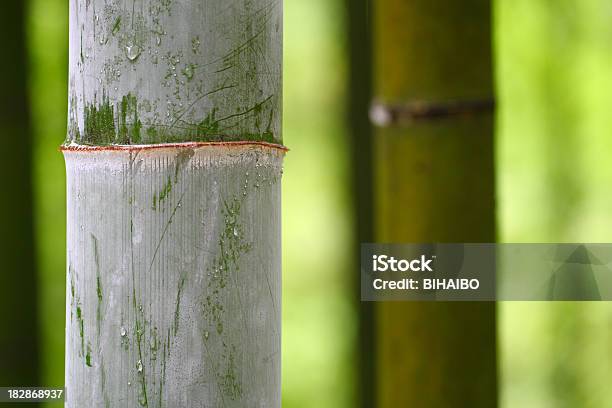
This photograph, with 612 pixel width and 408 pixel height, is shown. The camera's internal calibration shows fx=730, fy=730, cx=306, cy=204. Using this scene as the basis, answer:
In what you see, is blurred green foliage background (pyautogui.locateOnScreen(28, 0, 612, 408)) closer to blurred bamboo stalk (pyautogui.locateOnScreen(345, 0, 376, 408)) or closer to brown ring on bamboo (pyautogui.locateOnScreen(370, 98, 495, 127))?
blurred bamboo stalk (pyautogui.locateOnScreen(345, 0, 376, 408))

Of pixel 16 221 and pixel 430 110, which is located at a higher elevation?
pixel 430 110

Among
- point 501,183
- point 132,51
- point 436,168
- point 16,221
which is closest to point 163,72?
point 132,51

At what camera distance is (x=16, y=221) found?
1653 millimetres

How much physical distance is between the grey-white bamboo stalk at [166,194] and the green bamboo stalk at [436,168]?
317 millimetres

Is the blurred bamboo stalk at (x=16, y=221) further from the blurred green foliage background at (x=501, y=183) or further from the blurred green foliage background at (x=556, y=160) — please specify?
the blurred green foliage background at (x=556, y=160)

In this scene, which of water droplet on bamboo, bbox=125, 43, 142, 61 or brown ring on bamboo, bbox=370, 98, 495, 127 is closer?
water droplet on bamboo, bbox=125, 43, 142, 61

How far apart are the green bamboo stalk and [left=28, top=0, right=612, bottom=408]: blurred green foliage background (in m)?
0.64

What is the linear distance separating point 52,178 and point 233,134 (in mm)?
1271

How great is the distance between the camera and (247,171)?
1.68 ft

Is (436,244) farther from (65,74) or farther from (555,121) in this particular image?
(65,74)

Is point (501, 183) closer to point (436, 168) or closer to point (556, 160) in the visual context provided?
point (556, 160)

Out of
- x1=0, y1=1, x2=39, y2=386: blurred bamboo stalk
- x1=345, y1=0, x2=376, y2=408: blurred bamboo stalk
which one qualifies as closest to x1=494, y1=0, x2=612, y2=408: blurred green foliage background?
x1=345, y1=0, x2=376, y2=408: blurred bamboo stalk

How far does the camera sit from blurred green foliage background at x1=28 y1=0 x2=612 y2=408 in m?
1.53

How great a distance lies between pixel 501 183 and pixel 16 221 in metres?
1.07
